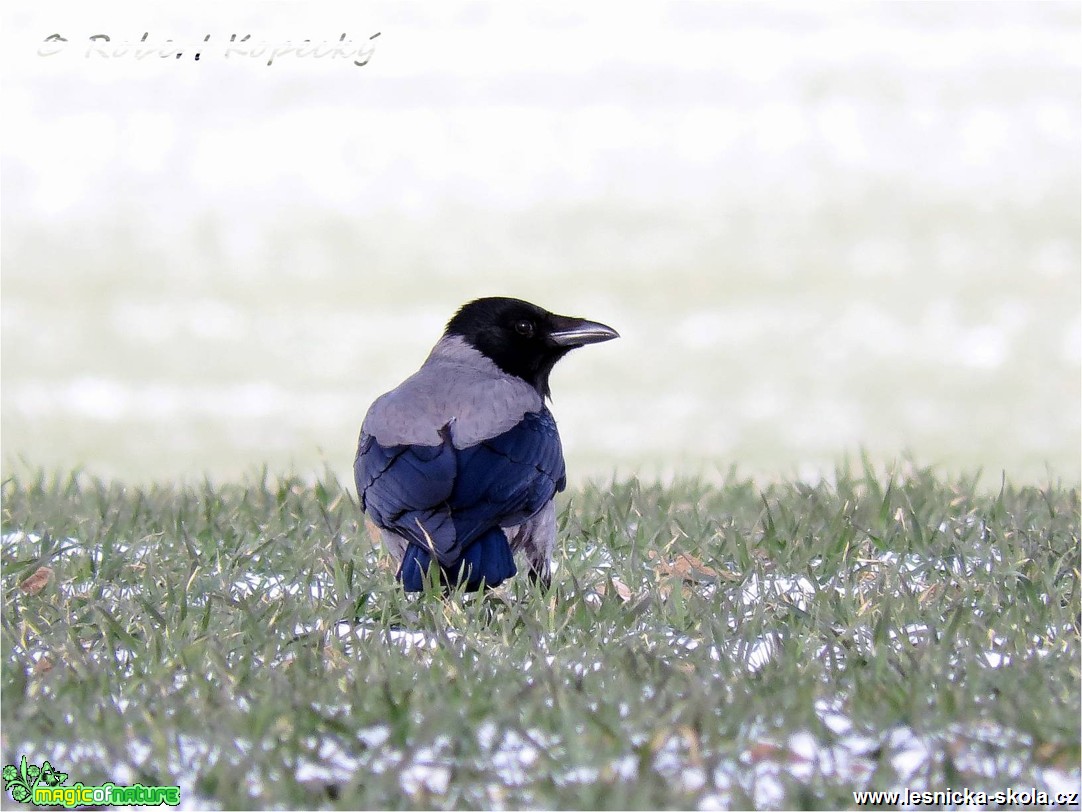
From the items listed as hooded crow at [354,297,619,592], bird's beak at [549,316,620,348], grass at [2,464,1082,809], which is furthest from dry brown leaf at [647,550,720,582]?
bird's beak at [549,316,620,348]

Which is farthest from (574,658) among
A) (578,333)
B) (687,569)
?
(578,333)

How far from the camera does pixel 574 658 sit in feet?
14.7

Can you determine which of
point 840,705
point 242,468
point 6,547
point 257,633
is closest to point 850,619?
point 840,705

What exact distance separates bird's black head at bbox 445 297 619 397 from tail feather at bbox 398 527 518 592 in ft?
4.62

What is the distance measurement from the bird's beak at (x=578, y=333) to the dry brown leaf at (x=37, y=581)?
2.40m

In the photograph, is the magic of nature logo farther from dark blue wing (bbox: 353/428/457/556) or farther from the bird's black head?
the bird's black head

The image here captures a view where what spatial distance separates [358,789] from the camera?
11.8 feet

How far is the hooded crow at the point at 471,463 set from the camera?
5242mm

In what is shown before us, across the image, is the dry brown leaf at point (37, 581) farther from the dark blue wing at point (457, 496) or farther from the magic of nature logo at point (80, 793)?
the magic of nature logo at point (80, 793)

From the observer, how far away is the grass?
145 inches

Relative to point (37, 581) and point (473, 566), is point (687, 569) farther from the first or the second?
point (37, 581)

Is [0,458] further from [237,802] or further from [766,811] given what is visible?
[766,811]

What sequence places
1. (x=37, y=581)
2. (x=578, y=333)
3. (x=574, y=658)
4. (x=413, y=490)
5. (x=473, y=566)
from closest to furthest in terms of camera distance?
1. (x=574, y=658)
2. (x=473, y=566)
3. (x=413, y=490)
4. (x=37, y=581)
5. (x=578, y=333)

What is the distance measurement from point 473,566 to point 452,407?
79 cm
